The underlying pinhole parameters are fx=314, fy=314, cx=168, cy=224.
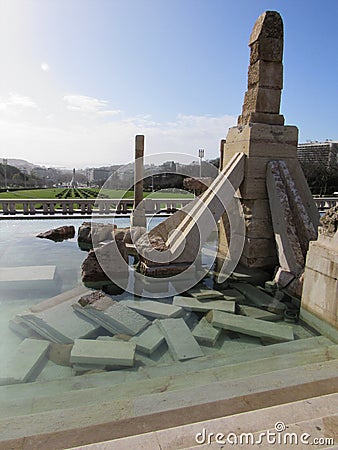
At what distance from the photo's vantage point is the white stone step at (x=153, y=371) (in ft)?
8.51

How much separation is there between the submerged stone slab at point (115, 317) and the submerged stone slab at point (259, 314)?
52.7 inches

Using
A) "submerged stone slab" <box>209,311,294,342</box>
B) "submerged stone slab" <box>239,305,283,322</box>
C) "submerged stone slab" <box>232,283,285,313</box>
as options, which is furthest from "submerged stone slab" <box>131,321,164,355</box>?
"submerged stone slab" <box>232,283,285,313</box>

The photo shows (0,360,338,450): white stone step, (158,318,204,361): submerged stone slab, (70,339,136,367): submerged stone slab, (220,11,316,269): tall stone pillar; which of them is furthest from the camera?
(220,11,316,269): tall stone pillar

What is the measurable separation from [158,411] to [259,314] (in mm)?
2627

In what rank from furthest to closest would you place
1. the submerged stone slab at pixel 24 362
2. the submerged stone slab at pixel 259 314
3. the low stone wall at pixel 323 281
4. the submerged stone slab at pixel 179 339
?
the submerged stone slab at pixel 259 314 → the low stone wall at pixel 323 281 → the submerged stone slab at pixel 179 339 → the submerged stone slab at pixel 24 362

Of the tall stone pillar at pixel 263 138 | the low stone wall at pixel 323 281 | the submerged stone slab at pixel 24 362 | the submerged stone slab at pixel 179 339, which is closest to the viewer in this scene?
the submerged stone slab at pixel 24 362

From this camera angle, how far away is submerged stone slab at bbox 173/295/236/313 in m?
4.33

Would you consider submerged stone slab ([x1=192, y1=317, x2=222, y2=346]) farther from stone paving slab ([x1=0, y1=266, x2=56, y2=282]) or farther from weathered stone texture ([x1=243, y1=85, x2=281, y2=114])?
weathered stone texture ([x1=243, y1=85, x2=281, y2=114])

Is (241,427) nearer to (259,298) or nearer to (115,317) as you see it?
(115,317)

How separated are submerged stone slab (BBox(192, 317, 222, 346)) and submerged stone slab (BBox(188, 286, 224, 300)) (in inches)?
32.6

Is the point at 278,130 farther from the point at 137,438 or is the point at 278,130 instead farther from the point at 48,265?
the point at 137,438

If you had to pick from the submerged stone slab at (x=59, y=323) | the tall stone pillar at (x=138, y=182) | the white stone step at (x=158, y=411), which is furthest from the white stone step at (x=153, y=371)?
the tall stone pillar at (x=138, y=182)

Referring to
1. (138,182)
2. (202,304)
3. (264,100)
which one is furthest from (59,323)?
(138,182)

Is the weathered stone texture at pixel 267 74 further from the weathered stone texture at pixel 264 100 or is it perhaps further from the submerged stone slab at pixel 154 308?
the submerged stone slab at pixel 154 308
